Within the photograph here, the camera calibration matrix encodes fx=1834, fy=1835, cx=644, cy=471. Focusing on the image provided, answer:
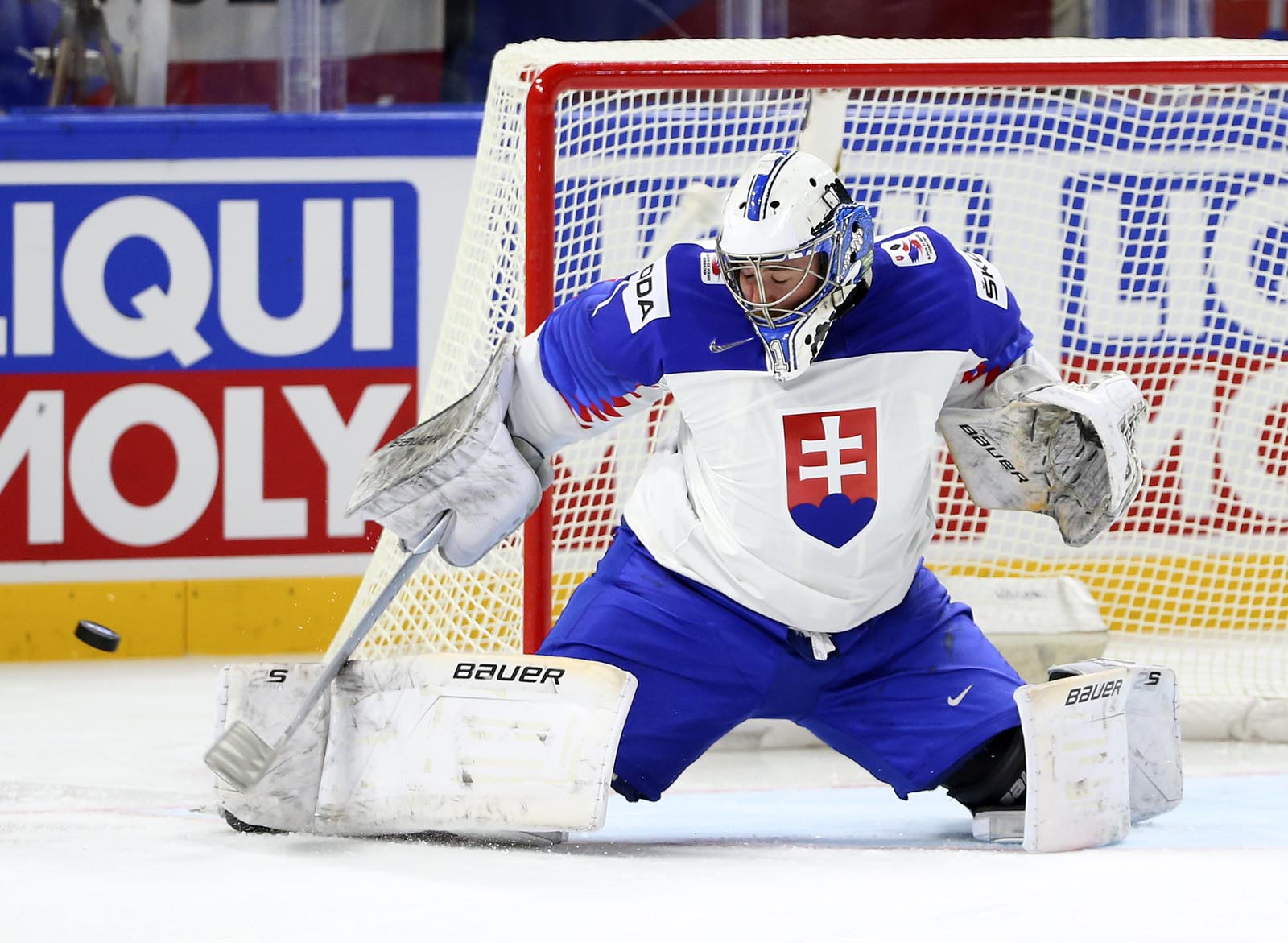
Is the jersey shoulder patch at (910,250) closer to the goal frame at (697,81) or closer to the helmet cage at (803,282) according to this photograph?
the helmet cage at (803,282)

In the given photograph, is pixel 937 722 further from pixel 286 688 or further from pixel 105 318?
pixel 105 318

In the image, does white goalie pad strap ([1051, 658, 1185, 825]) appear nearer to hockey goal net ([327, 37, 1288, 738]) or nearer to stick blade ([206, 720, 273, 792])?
hockey goal net ([327, 37, 1288, 738])

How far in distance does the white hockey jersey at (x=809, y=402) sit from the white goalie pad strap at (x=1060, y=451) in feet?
0.32

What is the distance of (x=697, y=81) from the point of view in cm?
339

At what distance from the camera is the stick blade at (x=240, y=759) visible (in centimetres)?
249

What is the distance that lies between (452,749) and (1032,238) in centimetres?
224

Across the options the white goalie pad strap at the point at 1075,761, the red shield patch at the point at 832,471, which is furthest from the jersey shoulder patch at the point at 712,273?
the white goalie pad strap at the point at 1075,761

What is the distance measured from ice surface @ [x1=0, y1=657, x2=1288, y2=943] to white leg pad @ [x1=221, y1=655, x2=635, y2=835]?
0.05 meters

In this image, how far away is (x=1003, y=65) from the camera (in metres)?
3.42

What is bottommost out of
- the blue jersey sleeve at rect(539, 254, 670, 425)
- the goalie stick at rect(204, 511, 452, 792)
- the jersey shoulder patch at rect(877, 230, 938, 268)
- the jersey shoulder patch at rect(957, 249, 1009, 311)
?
the goalie stick at rect(204, 511, 452, 792)

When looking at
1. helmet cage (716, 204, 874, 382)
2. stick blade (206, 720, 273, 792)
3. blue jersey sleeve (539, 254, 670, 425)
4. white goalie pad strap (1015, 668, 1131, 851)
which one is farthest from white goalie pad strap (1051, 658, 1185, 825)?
stick blade (206, 720, 273, 792)

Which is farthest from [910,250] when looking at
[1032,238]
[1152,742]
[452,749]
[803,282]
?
[1032,238]

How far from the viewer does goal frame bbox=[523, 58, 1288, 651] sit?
Result: 335 cm

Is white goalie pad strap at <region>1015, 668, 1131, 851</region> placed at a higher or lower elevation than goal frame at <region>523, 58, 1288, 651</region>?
lower
